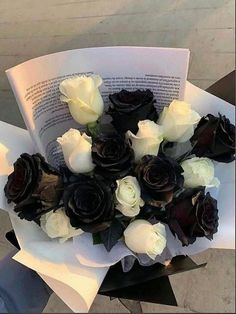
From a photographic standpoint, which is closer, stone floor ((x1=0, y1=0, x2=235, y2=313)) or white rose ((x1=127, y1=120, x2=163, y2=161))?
white rose ((x1=127, y1=120, x2=163, y2=161))

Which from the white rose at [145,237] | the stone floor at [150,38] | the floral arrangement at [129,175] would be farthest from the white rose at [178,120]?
the stone floor at [150,38]

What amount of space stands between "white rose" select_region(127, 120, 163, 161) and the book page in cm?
6

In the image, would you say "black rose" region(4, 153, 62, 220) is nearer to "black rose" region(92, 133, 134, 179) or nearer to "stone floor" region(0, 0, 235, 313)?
"black rose" region(92, 133, 134, 179)

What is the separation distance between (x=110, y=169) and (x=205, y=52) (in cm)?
43

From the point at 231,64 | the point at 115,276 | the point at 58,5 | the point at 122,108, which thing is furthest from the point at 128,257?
the point at 58,5

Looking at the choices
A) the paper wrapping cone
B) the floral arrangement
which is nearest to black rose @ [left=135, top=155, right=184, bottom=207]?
the floral arrangement

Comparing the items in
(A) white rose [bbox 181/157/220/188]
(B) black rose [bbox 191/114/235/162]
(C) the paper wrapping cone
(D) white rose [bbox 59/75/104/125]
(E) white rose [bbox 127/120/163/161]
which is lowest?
(C) the paper wrapping cone

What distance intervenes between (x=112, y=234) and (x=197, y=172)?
4.7 inches

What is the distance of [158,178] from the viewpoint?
517 millimetres

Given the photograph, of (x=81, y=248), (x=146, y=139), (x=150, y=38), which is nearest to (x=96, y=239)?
(x=81, y=248)

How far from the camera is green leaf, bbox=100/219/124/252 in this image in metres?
0.56

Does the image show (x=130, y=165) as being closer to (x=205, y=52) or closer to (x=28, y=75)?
(x=28, y=75)

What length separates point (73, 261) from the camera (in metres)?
0.58

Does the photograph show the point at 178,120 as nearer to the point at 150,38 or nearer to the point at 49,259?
the point at 49,259
